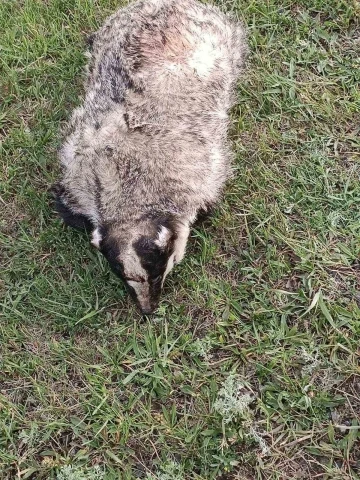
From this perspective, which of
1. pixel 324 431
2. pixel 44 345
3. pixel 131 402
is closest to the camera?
pixel 324 431

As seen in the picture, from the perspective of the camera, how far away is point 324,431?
11.6ft

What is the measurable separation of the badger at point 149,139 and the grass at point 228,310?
0.76 ft

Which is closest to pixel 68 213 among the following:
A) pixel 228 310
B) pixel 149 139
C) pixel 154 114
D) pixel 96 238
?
pixel 96 238

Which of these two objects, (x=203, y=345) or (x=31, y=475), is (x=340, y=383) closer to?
(x=203, y=345)

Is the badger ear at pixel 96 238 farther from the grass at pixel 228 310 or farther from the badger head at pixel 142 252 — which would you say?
the grass at pixel 228 310

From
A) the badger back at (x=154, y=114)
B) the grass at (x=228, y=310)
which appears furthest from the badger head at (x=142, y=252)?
the grass at (x=228, y=310)

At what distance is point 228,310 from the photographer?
390 cm

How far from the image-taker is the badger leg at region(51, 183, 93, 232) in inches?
161

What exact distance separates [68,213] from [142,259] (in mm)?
784

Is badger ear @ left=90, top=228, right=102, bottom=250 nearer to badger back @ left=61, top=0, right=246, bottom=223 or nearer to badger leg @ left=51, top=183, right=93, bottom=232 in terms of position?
badger back @ left=61, top=0, right=246, bottom=223

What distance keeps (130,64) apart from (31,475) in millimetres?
2568

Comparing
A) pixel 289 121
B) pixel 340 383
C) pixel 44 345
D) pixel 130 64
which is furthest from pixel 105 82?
pixel 340 383

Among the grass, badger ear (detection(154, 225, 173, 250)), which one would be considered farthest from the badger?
the grass

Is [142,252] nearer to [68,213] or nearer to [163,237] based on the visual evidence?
[163,237]
